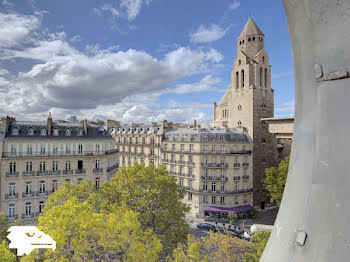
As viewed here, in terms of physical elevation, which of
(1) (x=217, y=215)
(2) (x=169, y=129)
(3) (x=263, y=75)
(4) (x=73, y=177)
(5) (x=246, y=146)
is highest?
(3) (x=263, y=75)

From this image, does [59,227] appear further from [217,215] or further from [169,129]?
[169,129]

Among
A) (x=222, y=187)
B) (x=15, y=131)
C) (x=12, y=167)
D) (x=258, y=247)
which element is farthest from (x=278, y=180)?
(x=15, y=131)

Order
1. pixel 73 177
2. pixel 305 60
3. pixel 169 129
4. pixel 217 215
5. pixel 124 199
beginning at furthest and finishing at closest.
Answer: pixel 169 129
pixel 217 215
pixel 73 177
pixel 124 199
pixel 305 60

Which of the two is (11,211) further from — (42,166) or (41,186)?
(42,166)

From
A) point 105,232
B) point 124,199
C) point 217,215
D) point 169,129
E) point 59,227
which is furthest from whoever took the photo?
point 169,129

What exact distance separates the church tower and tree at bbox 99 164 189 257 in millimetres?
21578

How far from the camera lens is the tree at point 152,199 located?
17.2 metres

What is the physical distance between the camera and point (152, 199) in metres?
18.2

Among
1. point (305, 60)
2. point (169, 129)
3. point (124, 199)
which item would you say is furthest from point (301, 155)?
point (169, 129)

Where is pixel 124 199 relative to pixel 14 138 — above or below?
below

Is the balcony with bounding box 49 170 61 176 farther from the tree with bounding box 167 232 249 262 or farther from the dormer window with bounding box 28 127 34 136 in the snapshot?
the tree with bounding box 167 232 249 262

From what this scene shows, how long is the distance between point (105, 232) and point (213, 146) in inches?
991

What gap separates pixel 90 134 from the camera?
2881 cm

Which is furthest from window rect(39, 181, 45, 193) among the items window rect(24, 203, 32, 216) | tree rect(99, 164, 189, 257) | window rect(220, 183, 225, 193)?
window rect(220, 183, 225, 193)
